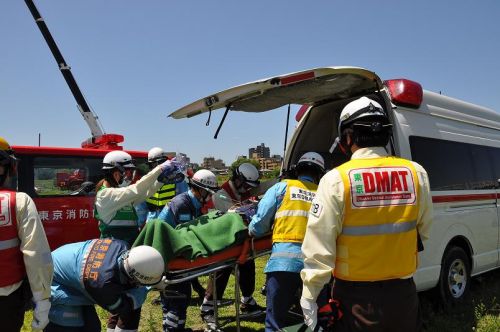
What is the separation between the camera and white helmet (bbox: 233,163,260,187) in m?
4.99

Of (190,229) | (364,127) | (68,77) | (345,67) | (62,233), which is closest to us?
(364,127)

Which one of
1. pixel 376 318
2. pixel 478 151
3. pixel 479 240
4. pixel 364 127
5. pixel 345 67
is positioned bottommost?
pixel 479 240

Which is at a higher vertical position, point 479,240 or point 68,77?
point 68,77

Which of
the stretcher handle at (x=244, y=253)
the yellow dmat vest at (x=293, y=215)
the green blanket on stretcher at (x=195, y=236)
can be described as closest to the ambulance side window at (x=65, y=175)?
the green blanket on stretcher at (x=195, y=236)

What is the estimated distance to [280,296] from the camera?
3.33 meters

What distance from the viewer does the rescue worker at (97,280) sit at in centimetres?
262

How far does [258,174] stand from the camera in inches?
201

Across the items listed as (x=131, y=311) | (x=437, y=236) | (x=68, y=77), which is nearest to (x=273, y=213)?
(x=131, y=311)

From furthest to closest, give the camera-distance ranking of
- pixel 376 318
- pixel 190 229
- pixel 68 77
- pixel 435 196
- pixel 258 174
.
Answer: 1. pixel 68 77
2. pixel 258 174
3. pixel 435 196
4. pixel 190 229
5. pixel 376 318

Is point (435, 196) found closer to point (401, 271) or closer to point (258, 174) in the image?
point (258, 174)

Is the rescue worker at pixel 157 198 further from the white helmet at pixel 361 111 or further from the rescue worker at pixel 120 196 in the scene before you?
the white helmet at pixel 361 111

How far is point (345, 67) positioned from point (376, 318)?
6.90 ft

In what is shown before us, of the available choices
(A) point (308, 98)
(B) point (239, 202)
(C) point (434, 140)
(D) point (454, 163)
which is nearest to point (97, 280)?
(B) point (239, 202)

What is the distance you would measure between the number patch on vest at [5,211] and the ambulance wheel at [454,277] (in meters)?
4.13
